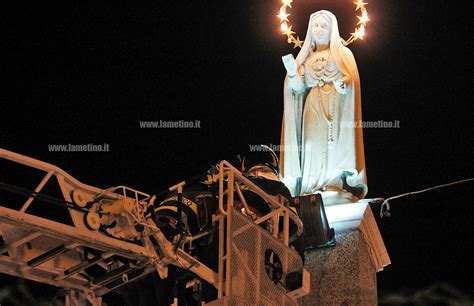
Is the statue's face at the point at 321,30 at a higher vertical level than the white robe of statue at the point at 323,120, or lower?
higher

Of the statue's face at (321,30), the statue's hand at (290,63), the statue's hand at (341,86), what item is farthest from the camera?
the statue's face at (321,30)

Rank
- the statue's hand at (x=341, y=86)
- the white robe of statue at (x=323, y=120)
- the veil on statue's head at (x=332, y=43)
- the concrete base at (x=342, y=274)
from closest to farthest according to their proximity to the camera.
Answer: the concrete base at (x=342, y=274), the white robe of statue at (x=323, y=120), the statue's hand at (x=341, y=86), the veil on statue's head at (x=332, y=43)

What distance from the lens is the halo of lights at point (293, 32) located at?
15.0 metres


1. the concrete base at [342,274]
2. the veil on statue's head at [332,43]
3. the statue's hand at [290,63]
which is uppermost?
the veil on statue's head at [332,43]

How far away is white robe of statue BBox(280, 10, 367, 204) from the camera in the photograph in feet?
46.1

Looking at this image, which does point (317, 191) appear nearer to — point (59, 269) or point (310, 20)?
point (310, 20)

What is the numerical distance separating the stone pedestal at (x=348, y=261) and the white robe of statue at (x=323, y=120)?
33 centimetres

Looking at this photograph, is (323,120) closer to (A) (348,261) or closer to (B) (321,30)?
(B) (321,30)

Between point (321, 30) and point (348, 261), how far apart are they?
12.6 ft

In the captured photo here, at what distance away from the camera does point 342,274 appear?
13.2m

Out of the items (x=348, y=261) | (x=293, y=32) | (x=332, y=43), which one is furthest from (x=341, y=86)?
(x=348, y=261)

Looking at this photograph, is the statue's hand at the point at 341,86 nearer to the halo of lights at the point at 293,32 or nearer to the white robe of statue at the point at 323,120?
the white robe of statue at the point at 323,120

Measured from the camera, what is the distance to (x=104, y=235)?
930cm

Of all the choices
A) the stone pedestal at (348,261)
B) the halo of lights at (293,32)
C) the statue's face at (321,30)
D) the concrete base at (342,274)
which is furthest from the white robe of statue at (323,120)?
the concrete base at (342,274)
